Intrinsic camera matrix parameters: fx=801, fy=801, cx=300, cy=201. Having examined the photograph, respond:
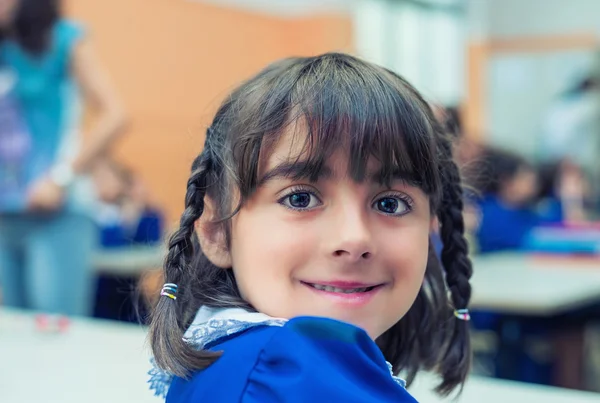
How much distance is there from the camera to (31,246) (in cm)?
217

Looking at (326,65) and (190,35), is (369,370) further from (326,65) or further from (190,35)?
(190,35)

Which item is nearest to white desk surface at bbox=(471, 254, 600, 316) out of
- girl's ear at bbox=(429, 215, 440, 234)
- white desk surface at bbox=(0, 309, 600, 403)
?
white desk surface at bbox=(0, 309, 600, 403)

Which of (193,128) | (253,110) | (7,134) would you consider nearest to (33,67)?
(7,134)

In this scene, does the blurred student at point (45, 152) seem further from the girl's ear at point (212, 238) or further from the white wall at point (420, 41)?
the white wall at point (420, 41)

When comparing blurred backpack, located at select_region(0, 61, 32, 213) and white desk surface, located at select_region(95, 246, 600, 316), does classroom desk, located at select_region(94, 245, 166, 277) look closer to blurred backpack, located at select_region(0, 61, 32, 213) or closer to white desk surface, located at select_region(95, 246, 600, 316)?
white desk surface, located at select_region(95, 246, 600, 316)

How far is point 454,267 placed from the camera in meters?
1.05

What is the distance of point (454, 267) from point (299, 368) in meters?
0.38

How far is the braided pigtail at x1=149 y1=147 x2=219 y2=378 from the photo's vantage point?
2.77 feet

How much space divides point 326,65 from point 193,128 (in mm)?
234

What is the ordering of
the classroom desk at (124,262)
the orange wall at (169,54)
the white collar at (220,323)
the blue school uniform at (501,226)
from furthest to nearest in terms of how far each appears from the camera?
the orange wall at (169,54)
the blue school uniform at (501,226)
the classroom desk at (124,262)
the white collar at (220,323)

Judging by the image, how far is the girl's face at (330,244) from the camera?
2.67ft

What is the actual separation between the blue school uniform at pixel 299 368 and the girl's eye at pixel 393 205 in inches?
5.5

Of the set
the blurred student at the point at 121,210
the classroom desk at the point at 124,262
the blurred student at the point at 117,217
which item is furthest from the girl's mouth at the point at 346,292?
the blurred student at the point at 121,210

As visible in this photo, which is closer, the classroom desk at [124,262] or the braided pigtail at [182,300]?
the braided pigtail at [182,300]
